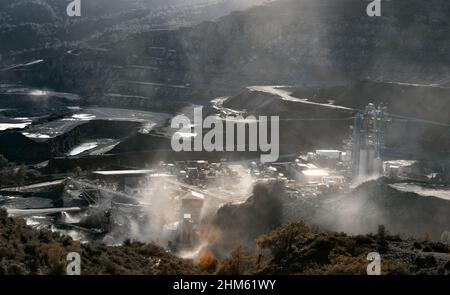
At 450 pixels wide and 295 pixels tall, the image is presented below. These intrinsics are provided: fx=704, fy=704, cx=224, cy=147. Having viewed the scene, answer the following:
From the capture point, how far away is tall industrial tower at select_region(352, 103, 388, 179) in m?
35.4

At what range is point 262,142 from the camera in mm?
51250

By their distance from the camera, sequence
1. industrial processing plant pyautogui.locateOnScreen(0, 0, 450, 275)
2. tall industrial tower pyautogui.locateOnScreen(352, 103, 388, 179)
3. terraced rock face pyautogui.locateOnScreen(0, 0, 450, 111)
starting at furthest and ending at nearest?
terraced rock face pyautogui.locateOnScreen(0, 0, 450, 111), tall industrial tower pyautogui.locateOnScreen(352, 103, 388, 179), industrial processing plant pyautogui.locateOnScreen(0, 0, 450, 275)

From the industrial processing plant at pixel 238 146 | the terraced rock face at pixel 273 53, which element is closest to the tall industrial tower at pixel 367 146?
the industrial processing plant at pixel 238 146

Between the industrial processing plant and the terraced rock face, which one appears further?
the terraced rock face

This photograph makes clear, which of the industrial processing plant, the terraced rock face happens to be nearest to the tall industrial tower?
the industrial processing plant

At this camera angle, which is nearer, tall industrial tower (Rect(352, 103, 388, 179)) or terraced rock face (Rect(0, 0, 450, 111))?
tall industrial tower (Rect(352, 103, 388, 179))

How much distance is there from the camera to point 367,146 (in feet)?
120

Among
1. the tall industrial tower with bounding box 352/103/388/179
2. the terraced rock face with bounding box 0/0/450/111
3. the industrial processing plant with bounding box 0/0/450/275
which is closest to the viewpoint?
the industrial processing plant with bounding box 0/0/450/275

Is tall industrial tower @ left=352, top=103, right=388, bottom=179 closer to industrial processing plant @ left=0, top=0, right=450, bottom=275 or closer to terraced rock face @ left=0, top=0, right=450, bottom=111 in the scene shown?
industrial processing plant @ left=0, top=0, right=450, bottom=275

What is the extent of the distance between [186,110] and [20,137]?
75.0 feet

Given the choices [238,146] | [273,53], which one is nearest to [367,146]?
[238,146]
